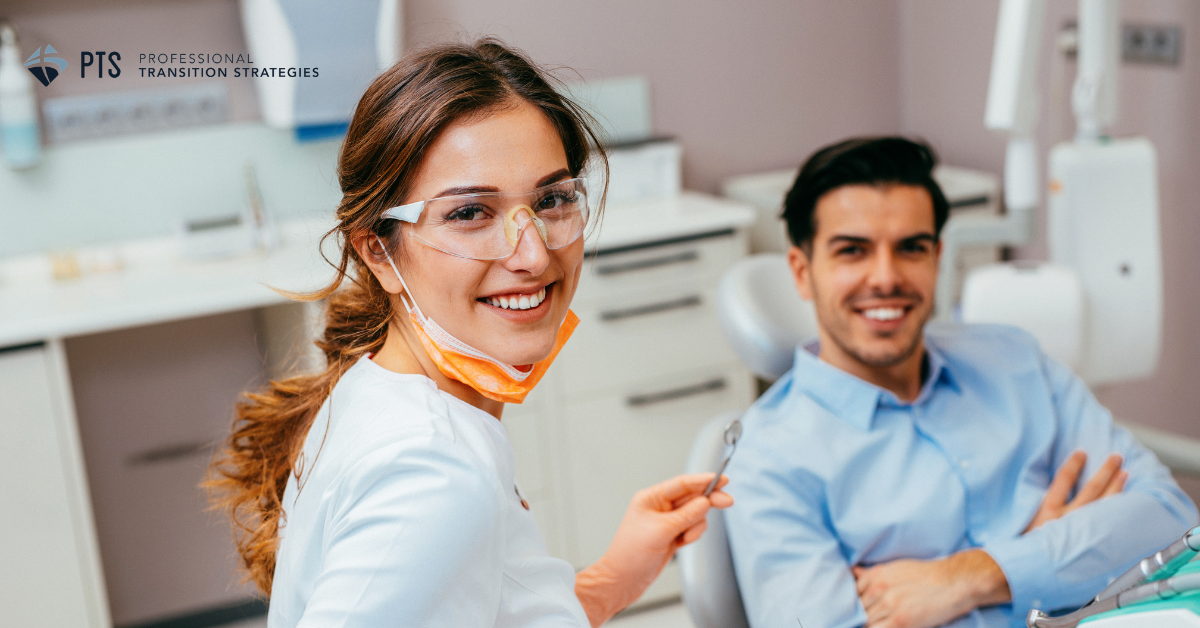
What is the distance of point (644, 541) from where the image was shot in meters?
1.19

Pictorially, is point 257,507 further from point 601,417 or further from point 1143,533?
point 601,417

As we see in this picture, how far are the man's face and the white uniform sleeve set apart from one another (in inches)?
33.2

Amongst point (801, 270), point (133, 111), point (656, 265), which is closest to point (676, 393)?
point (656, 265)

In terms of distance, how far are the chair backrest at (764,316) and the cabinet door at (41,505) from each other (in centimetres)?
145

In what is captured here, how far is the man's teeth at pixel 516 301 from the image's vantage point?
93 cm

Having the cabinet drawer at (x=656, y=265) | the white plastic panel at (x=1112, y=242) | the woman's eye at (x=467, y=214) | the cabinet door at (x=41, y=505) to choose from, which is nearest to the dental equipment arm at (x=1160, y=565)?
the woman's eye at (x=467, y=214)

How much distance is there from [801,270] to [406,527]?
100cm

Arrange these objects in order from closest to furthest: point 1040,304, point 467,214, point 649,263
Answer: point 467,214, point 1040,304, point 649,263

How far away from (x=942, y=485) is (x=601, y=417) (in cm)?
123

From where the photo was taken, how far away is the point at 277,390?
1.11 meters

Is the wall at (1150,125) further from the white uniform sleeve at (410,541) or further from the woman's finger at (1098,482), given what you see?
the white uniform sleeve at (410,541)

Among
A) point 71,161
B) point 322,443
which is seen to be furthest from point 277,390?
point 71,161

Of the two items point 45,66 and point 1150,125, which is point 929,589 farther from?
point 45,66

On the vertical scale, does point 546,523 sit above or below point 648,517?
below
